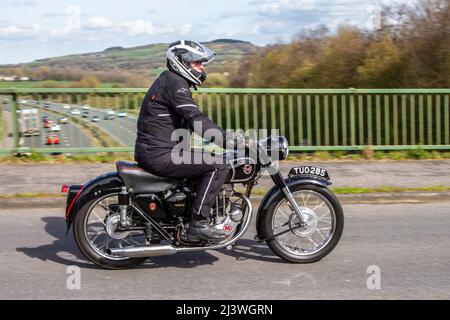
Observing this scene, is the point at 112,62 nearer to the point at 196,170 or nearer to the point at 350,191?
the point at 350,191

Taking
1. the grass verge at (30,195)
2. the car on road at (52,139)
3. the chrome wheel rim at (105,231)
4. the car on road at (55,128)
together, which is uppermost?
the car on road at (55,128)

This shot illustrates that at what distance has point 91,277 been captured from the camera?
20.5 ft

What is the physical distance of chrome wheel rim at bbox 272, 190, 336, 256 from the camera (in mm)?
6516

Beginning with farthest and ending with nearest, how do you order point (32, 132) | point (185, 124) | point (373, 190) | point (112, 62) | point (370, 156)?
point (112, 62) → point (370, 156) → point (32, 132) → point (373, 190) → point (185, 124)

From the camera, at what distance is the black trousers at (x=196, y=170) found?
618 cm

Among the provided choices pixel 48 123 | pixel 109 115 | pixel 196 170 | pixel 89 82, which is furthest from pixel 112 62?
pixel 196 170

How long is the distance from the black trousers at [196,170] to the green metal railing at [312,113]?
6265 millimetres

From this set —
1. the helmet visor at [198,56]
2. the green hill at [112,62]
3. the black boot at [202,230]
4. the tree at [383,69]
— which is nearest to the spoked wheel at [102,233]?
the black boot at [202,230]

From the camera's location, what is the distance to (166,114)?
6.25m

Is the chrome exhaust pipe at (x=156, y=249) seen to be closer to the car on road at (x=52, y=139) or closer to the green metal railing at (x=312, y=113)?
the green metal railing at (x=312, y=113)

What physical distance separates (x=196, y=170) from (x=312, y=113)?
289 inches

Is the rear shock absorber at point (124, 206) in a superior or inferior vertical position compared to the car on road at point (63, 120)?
inferior

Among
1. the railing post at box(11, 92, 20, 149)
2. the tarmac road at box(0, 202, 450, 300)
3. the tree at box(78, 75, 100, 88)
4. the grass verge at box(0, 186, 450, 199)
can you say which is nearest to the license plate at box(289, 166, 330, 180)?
the tarmac road at box(0, 202, 450, 300)

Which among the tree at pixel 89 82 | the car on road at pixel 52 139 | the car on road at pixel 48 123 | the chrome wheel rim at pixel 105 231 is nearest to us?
A: the chrome wheel rim at pixel 105 231
